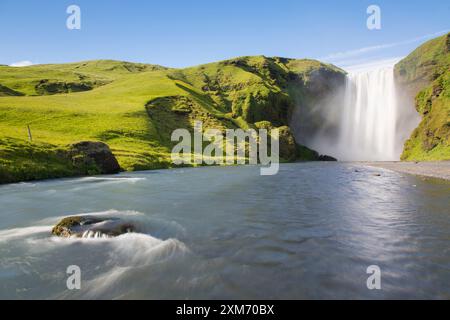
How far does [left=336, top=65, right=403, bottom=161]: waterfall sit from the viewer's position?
130 meters

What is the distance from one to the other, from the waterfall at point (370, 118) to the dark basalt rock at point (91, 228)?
5200 inches

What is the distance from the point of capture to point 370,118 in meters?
143

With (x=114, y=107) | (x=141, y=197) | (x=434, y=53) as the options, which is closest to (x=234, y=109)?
(x=114, y=107)

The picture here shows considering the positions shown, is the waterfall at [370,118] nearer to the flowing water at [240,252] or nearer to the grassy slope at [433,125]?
the grassy slope at [433,125]

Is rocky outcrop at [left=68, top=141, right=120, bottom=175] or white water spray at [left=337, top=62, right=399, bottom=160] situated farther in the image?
white water spray at [left=337, top=62, right=399, bottom=160]

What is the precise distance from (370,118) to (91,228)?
499 ft

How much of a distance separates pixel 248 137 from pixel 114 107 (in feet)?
173

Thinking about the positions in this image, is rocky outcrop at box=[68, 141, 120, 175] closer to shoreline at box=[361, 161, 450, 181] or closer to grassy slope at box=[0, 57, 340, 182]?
grassy slope at box=[0, 57, 340, 182]

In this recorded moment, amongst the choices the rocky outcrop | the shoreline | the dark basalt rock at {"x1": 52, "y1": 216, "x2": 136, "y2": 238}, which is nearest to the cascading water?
the shoreline

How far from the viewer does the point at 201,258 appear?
10883mm

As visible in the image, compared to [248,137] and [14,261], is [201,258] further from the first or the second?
[248,137]

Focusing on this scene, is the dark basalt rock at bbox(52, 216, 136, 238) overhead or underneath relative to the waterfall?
underneath

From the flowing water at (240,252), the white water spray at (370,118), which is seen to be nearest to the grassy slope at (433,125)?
the white water spray at (370,118)

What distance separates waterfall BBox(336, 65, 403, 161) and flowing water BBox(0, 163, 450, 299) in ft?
407
